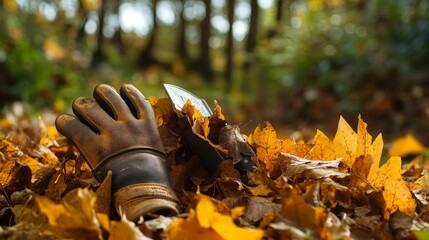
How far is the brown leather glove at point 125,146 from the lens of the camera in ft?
6.30

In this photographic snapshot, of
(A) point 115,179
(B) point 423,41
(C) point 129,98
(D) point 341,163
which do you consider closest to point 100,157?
(A) point 115,179

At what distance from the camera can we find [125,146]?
2033mm

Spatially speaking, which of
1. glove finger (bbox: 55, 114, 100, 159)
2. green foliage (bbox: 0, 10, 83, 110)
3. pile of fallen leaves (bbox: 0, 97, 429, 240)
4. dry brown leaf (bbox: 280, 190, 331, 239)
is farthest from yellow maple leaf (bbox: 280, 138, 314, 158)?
green foliage (bbox: 0, 10, 83, 110)

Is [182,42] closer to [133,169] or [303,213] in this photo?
[133,169]

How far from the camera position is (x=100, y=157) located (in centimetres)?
202

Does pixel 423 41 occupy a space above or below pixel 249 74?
above

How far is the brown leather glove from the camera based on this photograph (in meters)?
1.92

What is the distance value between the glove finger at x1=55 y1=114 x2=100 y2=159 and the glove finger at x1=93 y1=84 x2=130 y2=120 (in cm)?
11

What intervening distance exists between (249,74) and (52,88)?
768 cm

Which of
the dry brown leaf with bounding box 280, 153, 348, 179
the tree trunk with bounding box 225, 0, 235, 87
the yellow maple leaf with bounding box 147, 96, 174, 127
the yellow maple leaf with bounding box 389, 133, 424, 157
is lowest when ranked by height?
the tree trunk with bounding box 225, 0, 235, 87

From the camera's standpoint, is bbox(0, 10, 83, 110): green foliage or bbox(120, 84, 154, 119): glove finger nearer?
bbox(120, 84, 154, 119): glove finger

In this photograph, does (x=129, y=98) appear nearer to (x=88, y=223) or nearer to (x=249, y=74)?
(x=88, y=223)

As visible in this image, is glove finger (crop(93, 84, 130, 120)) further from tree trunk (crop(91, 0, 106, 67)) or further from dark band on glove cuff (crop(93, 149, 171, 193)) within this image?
tree trunk (crop(91, 0, 106, 67))

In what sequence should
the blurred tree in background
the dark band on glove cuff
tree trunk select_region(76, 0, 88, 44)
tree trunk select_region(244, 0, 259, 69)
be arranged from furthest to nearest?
tree trunk select_region(76, 0, 88, 44) < tree trunk select_region(244, 0, 259, 69) < the blurred tree in background < the dark band on glove cuff
